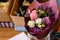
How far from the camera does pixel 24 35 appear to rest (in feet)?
4.19

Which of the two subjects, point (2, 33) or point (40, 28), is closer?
point (40, 28)

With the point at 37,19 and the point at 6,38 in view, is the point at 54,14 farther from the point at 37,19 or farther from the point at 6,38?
the point at 6,38

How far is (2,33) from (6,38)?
0.06m

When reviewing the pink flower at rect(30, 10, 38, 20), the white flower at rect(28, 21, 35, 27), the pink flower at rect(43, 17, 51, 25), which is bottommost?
the white flower at rect(28, 21, 35, 27)

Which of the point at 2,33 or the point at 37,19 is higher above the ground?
the point at 37,19

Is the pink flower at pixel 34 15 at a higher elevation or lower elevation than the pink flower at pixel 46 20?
higher

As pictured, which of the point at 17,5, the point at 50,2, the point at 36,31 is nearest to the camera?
the point at 36,31

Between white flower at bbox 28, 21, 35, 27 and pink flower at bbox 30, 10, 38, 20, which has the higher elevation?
pink flower at bbox 30, 10, 38, 20

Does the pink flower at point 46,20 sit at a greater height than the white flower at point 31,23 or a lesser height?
greater

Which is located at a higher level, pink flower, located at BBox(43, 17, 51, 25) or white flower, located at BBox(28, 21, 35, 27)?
pink flower, located at BBox(43, 17, 51, 25)

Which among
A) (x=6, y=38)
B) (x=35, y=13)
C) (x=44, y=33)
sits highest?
(x=35, y=13)

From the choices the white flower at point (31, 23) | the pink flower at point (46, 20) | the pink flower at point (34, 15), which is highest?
the pink flower at point (34, 15)

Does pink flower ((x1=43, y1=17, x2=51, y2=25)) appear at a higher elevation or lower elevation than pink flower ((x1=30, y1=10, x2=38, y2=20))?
lower

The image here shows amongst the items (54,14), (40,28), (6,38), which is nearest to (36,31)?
(40,28)
